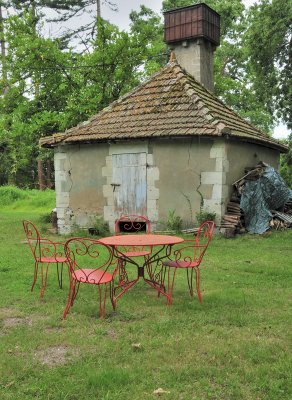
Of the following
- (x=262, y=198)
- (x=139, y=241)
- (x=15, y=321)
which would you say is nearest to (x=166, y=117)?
(x=262, y=198)

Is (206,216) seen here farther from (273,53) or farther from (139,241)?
(273,53)

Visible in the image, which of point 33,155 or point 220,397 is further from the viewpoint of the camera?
point 33,155

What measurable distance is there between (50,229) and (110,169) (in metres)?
2.74

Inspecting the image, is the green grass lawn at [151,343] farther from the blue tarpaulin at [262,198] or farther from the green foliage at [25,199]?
the green foliage at [25,199]

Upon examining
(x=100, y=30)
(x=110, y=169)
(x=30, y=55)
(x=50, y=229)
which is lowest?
(x=50, y=229)

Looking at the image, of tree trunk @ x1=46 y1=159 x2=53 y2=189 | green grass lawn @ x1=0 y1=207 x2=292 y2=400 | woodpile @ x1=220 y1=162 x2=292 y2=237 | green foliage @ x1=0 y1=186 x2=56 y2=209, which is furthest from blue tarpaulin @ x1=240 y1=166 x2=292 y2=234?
tree trunk @ x1=46 y1=159 x2=53 y2=189

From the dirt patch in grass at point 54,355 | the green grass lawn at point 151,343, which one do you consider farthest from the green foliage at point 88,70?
the dirt patch in grass at point 54,355

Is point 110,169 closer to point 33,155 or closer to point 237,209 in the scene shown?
point 237,209

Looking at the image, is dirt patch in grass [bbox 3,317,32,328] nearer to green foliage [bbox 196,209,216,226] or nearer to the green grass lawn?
the green grass lawn

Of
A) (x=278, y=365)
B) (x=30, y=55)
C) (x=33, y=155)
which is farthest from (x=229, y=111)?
(x=33, y=155)

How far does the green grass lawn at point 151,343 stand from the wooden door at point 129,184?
190 inches

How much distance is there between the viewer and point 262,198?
11.1 meters

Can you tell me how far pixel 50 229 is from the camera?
12531 mm

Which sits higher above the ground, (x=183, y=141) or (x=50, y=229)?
(x=183, y=141)
